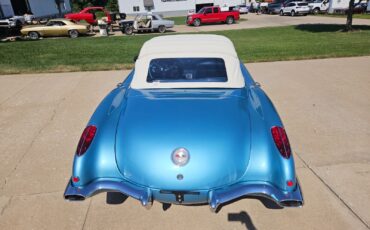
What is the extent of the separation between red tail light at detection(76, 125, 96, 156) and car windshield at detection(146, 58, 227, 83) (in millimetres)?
1072

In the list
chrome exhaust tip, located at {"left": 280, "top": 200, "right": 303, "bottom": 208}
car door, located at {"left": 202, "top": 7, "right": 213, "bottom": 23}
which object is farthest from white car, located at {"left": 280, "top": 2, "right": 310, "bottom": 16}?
chrome exhaust tip, located at {"left": 280, "top": 200, "right": 303, "bottom": 208}

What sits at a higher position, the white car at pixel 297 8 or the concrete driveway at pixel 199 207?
the white car at pixel 297 8

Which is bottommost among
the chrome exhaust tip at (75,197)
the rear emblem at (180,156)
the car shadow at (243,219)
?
the car shadow at (243,219)

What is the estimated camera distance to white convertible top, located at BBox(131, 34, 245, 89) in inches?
133

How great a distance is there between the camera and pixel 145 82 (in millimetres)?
3449

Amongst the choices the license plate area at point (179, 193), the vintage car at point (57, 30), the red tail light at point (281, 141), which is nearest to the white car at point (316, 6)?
the vintage car at point (57, 30)

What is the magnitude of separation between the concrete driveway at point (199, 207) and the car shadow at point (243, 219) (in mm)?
10

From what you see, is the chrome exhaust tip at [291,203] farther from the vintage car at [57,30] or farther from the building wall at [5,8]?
the building wall at [5,8]

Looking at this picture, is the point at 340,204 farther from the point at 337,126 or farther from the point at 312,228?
the point at 337,126

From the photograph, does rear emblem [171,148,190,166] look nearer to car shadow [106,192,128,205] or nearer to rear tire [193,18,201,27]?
car shadow [106,192,128,205]

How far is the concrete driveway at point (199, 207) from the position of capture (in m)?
2.77

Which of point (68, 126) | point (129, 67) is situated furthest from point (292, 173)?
point (129, 67)

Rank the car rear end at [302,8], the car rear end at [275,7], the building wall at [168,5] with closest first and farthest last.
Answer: the car rear end at [302,8], the car rear end at [275,7], the building wall at [168,5]

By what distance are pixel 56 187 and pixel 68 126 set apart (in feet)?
5.91
